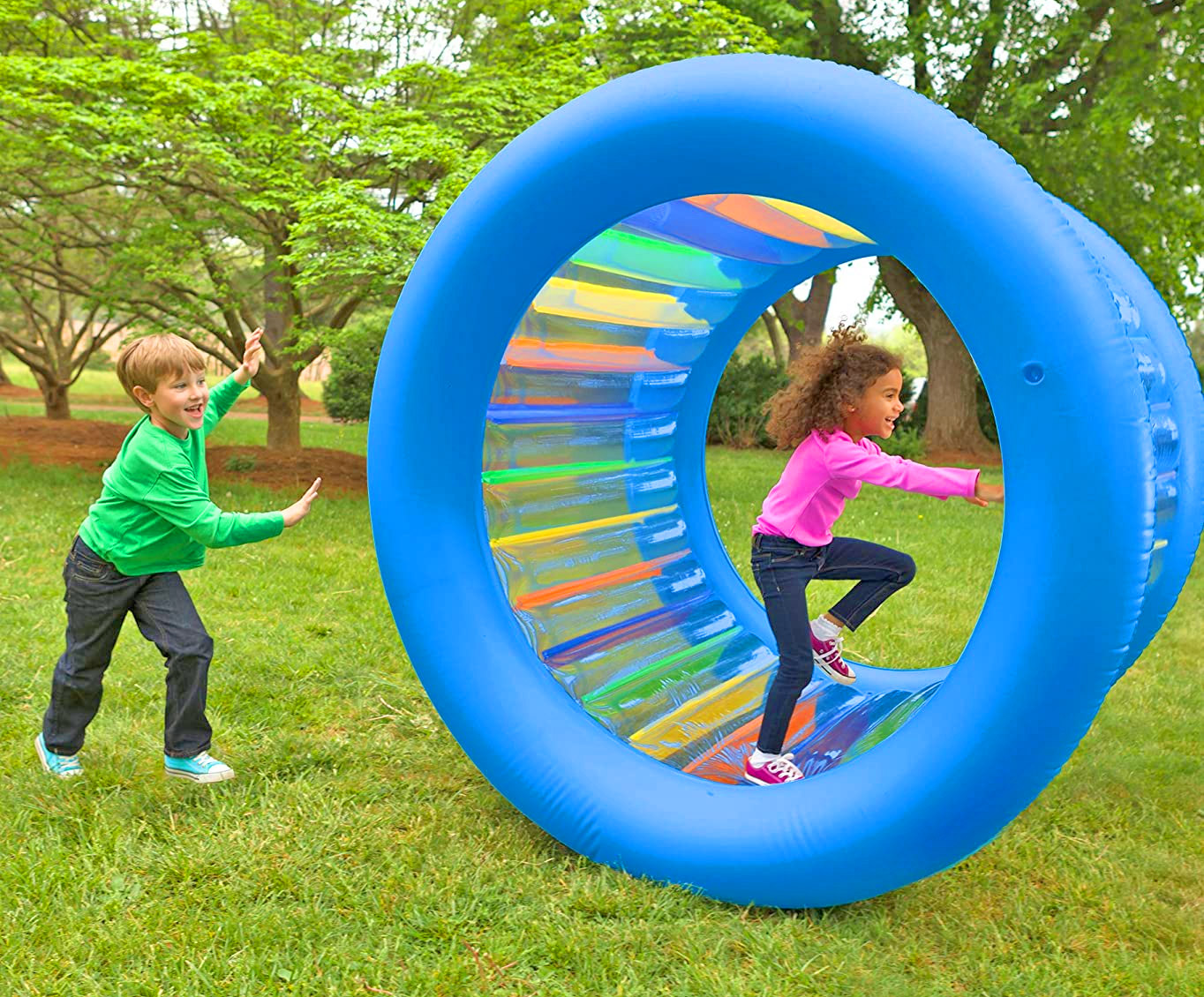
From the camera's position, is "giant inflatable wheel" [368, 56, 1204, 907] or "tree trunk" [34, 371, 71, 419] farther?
"tree trunk" [34, 371, 71, 419]

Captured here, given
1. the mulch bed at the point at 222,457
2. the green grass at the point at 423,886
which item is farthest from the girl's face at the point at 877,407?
the mulch bed at the point at 222,457

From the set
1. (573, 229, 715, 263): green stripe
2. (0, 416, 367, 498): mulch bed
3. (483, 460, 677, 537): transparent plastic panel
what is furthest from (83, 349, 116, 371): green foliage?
(573, 229, 715, 263): green stripe

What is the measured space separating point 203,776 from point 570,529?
1.57 meters

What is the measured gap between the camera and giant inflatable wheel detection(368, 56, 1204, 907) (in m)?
2.52

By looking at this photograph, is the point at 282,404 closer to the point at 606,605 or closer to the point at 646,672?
the point at 606,605

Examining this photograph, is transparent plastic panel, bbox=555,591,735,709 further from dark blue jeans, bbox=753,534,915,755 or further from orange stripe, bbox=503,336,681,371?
orange stripe, bbox=503,336,681,371

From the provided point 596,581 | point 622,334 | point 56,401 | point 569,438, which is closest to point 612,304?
point 622,334

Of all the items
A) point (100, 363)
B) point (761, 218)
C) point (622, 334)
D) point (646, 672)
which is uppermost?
point (761, 218)

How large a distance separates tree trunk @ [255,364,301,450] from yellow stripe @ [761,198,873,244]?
318 inches

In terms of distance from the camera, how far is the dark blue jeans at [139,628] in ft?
11.4

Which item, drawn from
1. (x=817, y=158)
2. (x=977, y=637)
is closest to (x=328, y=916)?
(x=977, y=637)

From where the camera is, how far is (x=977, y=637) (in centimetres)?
269

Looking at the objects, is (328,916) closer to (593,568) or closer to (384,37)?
(593,568)

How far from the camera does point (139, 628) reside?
11.6ft
